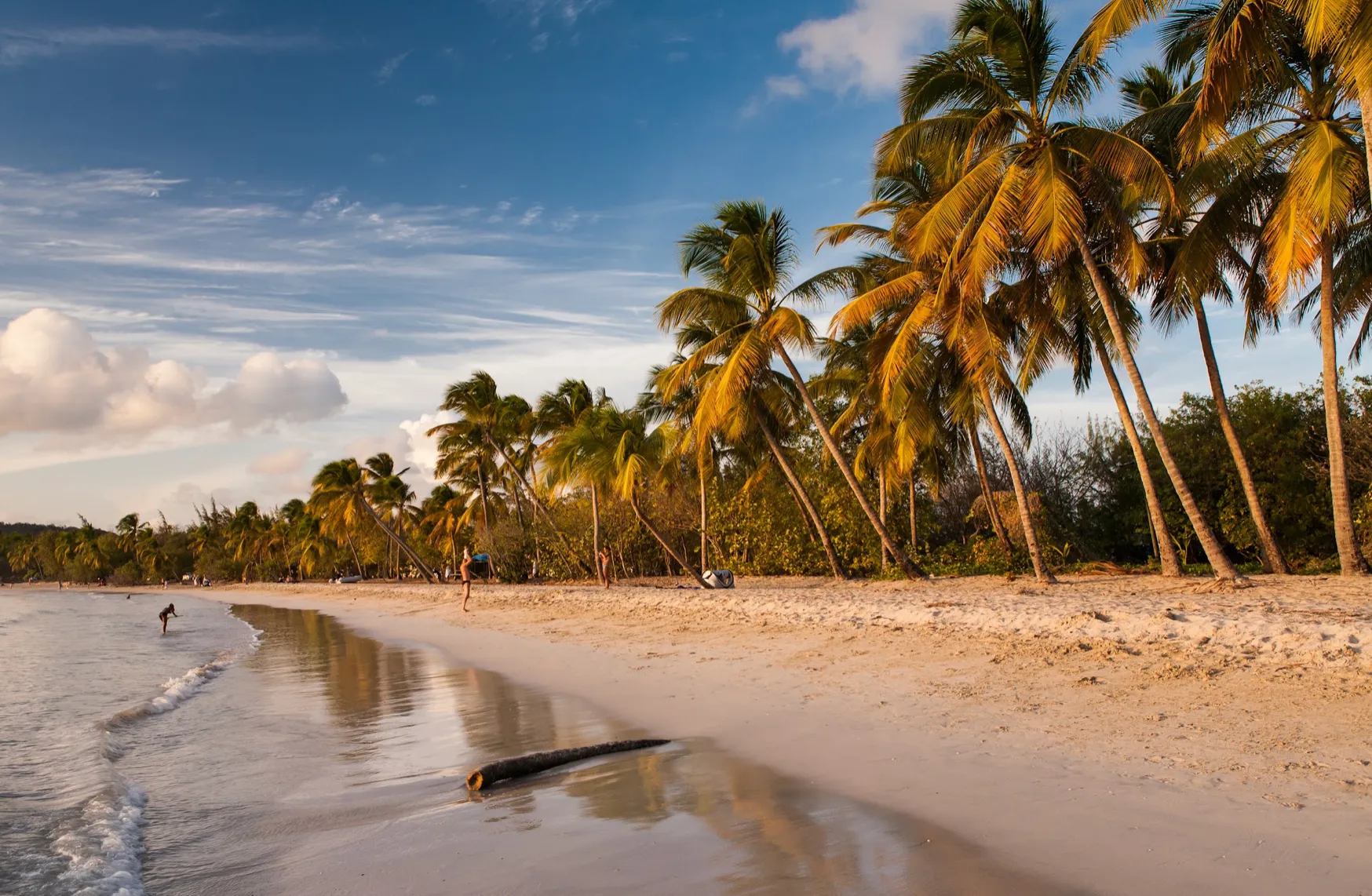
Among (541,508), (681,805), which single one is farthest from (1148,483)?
(541,508)

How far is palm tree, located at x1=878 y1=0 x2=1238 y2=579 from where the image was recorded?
11961 mm

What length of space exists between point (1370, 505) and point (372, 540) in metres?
56.4

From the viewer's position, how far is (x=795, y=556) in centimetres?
2527

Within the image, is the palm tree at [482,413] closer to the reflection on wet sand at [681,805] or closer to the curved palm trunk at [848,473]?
the curved palm trunk at [848,473]

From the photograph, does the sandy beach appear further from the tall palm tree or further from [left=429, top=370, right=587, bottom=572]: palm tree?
[left=429, top=370, right=587, bottom=572]: palm tree

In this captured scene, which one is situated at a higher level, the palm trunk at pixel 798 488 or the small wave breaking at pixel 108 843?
the palm trunk at pixel 798 488

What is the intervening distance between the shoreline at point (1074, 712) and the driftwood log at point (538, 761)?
0.70 metres

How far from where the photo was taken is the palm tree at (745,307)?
58.0ft

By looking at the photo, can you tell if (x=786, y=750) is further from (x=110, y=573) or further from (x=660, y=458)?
(x=110, y=573)

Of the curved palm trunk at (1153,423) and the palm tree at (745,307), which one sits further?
the palm tree at (745,307)

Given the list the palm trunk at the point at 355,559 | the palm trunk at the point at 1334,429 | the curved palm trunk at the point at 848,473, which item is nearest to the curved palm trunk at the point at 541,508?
the curved palm trunk at the point at 848,473

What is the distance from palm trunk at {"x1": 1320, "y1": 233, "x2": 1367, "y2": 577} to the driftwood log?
10795 millimetres

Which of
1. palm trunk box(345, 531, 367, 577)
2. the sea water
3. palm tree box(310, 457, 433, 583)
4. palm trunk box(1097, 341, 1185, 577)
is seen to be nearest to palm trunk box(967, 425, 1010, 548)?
palm trunk box(1097, 341, 1185, 577)

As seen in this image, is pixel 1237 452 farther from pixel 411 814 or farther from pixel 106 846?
pixel 106 846
